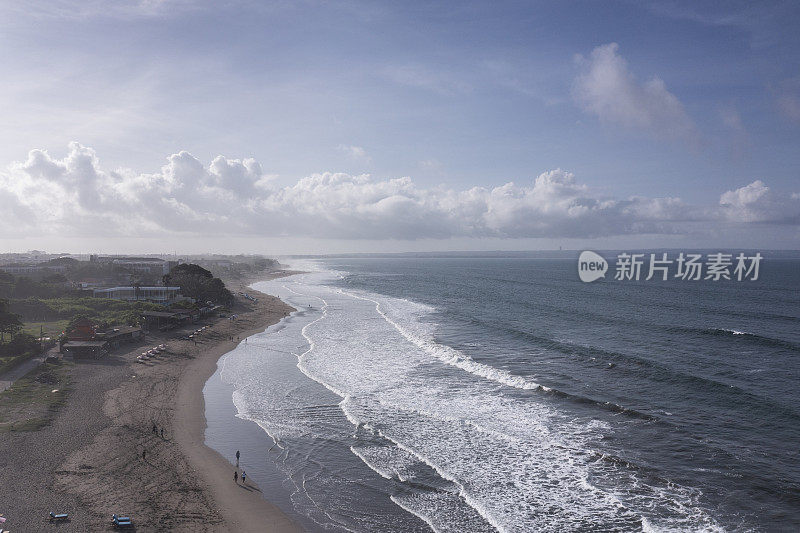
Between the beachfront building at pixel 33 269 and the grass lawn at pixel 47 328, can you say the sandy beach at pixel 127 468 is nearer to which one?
the grass lawn at pixel 47 328

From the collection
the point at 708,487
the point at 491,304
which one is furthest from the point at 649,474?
the point at 491,304

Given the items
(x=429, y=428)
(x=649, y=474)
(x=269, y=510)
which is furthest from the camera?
(x=429, y=428)

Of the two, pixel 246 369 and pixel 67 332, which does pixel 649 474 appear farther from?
pixel 67 332

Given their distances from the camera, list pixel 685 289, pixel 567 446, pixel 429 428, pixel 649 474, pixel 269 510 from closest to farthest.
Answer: pixel 269 510 < pixel 649 474 < pixel 567 446 < pixel 429 428 < pixel 685 289

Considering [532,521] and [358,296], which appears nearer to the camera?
[532,521]

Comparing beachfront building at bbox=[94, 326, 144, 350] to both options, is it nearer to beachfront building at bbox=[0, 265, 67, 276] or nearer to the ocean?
the ocean

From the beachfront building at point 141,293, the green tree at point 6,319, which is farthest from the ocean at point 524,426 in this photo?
the beachfront building at point 141,293

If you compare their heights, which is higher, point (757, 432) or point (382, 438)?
point (757, 432)
